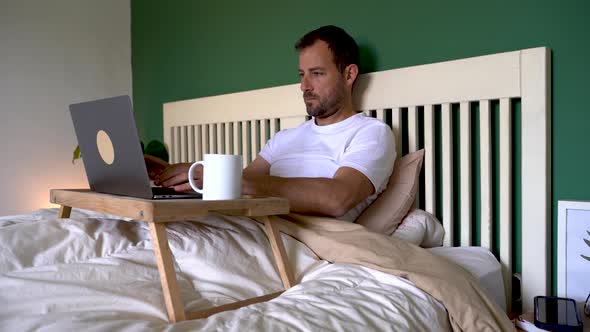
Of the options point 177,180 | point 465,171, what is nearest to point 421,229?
point 465,171

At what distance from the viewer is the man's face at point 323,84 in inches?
64.7

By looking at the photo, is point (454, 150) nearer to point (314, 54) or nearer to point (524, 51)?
point (524, 51)

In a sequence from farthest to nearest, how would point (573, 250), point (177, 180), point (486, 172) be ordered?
point (486, 172), point (573, 250), point (177, 180)

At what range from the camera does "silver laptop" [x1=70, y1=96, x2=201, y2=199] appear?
90cm

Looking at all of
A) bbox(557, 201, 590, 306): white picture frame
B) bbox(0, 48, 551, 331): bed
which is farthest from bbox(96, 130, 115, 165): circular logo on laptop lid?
bbox(557, 201, 590, 306): white picture frame

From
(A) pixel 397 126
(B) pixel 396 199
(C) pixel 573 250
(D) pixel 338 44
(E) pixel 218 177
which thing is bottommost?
(C) pixel 573 250

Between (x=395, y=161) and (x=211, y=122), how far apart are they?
3.37 feet

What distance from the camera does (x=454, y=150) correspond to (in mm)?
1623

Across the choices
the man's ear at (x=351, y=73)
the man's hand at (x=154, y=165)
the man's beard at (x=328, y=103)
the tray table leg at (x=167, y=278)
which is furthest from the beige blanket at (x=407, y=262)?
the man's ear at (x=351, y=73)

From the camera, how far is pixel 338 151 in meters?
1.57

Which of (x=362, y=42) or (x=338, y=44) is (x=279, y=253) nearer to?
(x=338, y=44)

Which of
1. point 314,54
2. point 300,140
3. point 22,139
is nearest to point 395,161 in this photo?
point 300,140

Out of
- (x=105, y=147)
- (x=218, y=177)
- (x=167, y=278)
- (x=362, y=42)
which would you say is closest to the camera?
(x=167, y=278)

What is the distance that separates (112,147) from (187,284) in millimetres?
309
